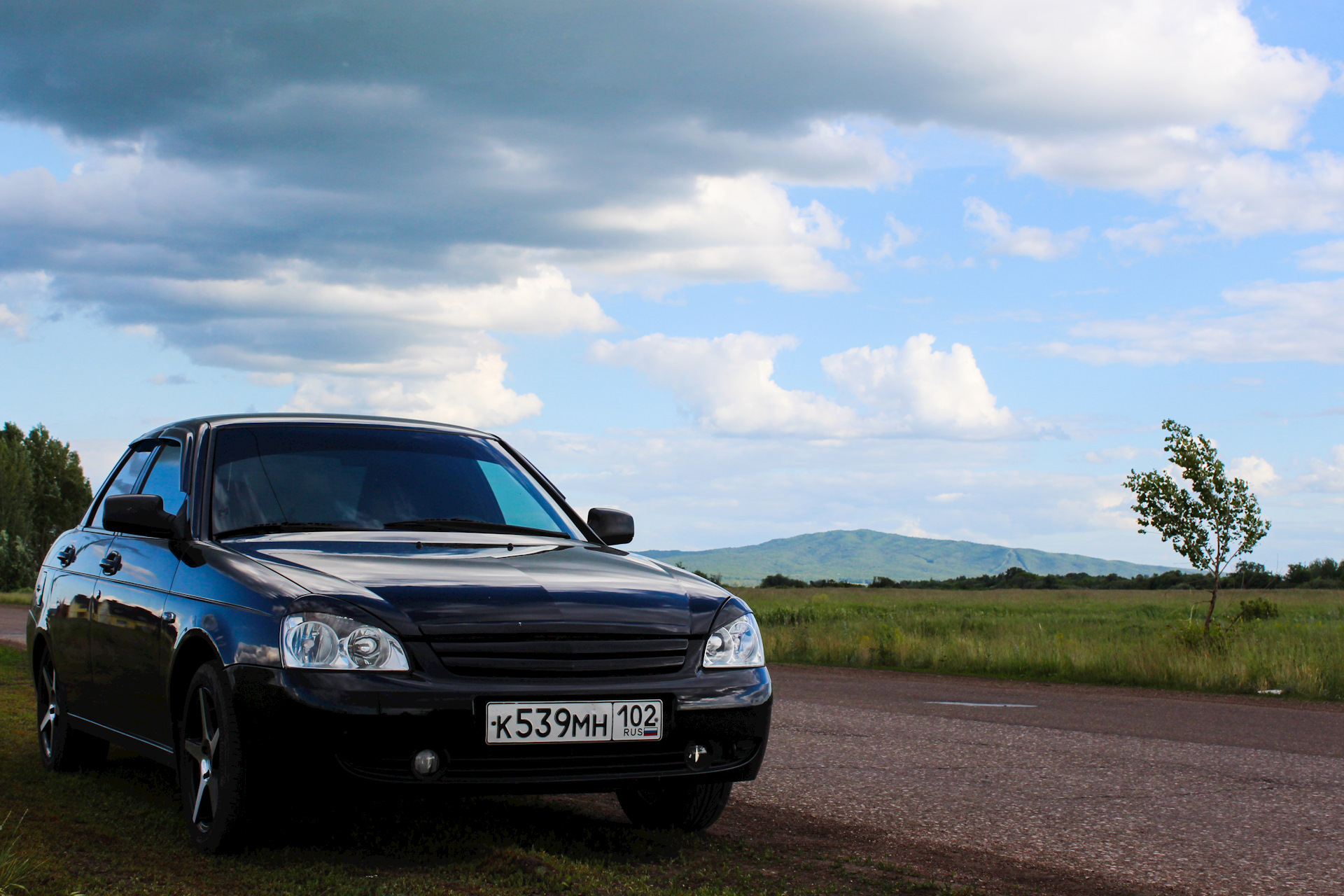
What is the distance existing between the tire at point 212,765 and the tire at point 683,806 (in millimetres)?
1619

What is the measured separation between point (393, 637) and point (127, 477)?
332cm

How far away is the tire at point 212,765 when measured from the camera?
450 cm

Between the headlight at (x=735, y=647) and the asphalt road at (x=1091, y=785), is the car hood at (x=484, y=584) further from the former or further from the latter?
the asphalt road at (x=1091, y=785)

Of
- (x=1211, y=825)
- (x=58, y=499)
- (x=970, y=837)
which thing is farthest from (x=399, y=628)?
(x=58, y=499)

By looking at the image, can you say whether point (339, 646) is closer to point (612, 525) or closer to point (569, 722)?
point (569, 722)

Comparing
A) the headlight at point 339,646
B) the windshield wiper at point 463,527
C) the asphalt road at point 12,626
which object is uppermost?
the windshield wiper at point 463,527

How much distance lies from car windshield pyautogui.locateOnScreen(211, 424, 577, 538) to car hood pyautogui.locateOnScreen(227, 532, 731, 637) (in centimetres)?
24

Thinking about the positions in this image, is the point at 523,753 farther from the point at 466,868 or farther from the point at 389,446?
the point at 389,446

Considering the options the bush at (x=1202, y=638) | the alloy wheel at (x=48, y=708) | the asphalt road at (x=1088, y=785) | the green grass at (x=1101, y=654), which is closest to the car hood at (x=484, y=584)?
the asphalt road at (x=1088, y=785)

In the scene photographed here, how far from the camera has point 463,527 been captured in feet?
19.0

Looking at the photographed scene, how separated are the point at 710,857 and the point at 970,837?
1.28 metres

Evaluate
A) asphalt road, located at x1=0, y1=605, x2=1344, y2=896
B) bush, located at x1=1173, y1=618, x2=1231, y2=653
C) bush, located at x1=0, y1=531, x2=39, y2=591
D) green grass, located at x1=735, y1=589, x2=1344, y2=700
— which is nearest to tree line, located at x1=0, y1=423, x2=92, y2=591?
bush, located at x1=0, y1=531, x2=39, y2=591

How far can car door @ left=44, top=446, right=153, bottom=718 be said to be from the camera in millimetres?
6367

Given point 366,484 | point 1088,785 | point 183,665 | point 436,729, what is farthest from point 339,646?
point 1088,785
